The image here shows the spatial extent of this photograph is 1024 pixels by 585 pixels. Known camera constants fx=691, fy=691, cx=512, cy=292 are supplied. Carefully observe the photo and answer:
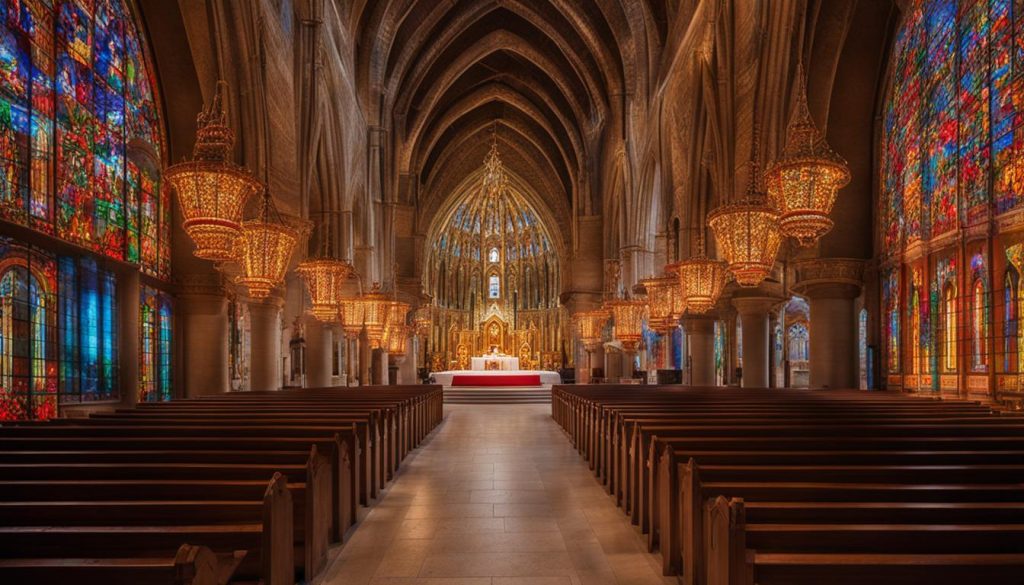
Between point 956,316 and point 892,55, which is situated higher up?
point 892,55

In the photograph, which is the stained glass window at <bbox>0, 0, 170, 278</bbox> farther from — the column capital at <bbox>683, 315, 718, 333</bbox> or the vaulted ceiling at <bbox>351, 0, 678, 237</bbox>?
the column capital at <bbox>683, 315, 718, 333</bbox>

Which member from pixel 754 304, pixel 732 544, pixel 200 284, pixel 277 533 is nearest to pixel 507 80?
pixel 754 304

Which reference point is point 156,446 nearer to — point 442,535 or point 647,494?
point 442,535

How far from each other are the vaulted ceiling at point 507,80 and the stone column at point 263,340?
14504mm

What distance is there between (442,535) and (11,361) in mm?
6966

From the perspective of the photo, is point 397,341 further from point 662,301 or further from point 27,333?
point 27,333

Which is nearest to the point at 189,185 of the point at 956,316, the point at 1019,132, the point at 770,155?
the point at 770,155

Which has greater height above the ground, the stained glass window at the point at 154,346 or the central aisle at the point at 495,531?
the stained glass window at the point at 154,346

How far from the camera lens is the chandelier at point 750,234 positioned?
10891 millimetres

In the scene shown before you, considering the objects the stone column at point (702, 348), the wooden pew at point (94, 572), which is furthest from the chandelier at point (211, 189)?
the stone column at point (702, 348)

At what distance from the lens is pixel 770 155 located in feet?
44.7

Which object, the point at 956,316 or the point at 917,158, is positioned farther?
the point at 917,158

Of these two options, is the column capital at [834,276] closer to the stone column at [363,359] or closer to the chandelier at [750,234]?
the chandelier at [750,234]

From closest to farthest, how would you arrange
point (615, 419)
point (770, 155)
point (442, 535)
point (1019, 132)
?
point (442, 535) → point (615, 419) → point (1019, 132) → point (770, 155)
